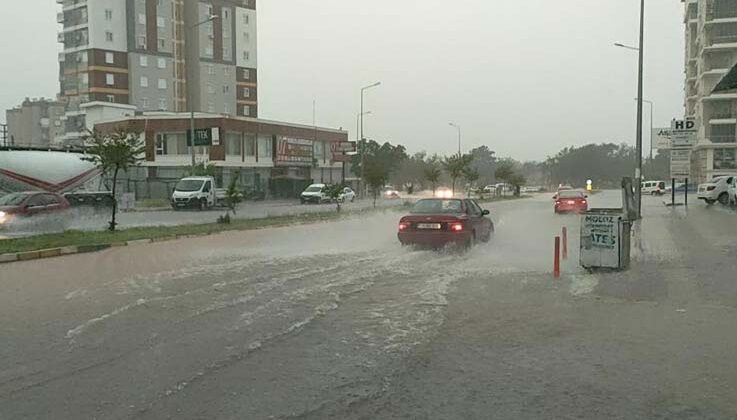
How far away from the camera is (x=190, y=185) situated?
43719 millimetres

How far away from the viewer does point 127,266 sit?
46.8ft

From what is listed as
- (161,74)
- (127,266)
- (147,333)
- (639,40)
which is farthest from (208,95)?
(147,333)

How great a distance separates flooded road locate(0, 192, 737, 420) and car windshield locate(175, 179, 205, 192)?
2961 cm

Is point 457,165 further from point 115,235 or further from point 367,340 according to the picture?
point 367,340

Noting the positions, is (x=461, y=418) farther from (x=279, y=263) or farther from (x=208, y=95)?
(x=208, y=95)

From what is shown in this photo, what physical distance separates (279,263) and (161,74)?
80.5 metres

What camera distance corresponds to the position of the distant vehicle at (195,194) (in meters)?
42.7

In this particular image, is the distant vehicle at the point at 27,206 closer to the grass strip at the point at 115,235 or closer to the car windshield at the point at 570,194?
the grass strip at the point at 115,235

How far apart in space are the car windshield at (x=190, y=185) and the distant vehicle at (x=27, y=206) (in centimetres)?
1857

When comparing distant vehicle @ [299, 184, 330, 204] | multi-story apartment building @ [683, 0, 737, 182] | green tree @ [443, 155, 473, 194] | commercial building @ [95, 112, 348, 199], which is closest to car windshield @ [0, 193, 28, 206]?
commercial building @ [95, 112, 348, 199]

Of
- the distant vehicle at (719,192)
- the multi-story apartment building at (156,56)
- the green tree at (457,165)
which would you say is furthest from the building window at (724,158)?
the multi-story apartment building at (156,56)

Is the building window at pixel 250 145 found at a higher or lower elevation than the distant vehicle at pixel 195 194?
higher

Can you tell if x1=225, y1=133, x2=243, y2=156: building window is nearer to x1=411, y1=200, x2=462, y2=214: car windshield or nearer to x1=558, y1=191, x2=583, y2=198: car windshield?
x1=558, y1=191, x2=583, y2=198: car windshield

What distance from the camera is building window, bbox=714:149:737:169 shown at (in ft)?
272
